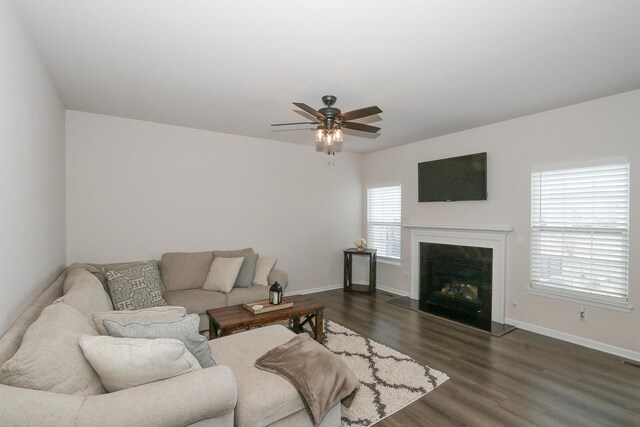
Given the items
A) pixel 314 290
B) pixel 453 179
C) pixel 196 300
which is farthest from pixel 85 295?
pixel 453 179

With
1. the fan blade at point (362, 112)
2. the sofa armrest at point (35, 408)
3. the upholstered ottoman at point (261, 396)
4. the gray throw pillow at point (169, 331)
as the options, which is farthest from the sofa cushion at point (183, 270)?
the sofa armrest at point (35, 408)

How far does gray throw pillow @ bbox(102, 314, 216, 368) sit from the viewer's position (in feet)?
5.67

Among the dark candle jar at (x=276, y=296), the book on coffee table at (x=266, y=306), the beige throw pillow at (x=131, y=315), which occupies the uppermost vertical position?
the beige throw pillow at (x=131, y=315)

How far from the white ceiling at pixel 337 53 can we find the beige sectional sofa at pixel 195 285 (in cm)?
190

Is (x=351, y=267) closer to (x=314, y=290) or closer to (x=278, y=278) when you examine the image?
(x=314, y=290)

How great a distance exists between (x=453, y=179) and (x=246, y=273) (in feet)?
10.9

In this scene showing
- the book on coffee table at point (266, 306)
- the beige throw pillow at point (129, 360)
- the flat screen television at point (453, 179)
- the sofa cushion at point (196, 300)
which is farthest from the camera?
the flat screen television at point (453, 179)

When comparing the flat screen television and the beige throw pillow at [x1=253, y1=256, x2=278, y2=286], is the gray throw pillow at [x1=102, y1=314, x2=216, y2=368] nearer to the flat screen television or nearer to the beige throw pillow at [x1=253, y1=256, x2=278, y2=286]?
the beige throw pillow at [x1=253, y1=256, x2=278, y2=286]

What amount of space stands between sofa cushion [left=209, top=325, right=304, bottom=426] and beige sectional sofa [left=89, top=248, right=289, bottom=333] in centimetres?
137

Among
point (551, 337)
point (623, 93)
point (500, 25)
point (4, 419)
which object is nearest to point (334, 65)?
point (500, 25)

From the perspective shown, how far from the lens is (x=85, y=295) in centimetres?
230

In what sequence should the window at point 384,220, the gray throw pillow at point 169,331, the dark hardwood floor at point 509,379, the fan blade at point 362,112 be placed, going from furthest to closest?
the window at point 384,220 → the fan blade at point 362,112 → the dark hardwood floor at point 509,379 → the gray throw pillow at point 169,331

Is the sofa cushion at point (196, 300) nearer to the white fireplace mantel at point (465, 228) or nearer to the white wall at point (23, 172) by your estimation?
the white wall at point (23, 172)

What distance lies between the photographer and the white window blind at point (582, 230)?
10.9ft
